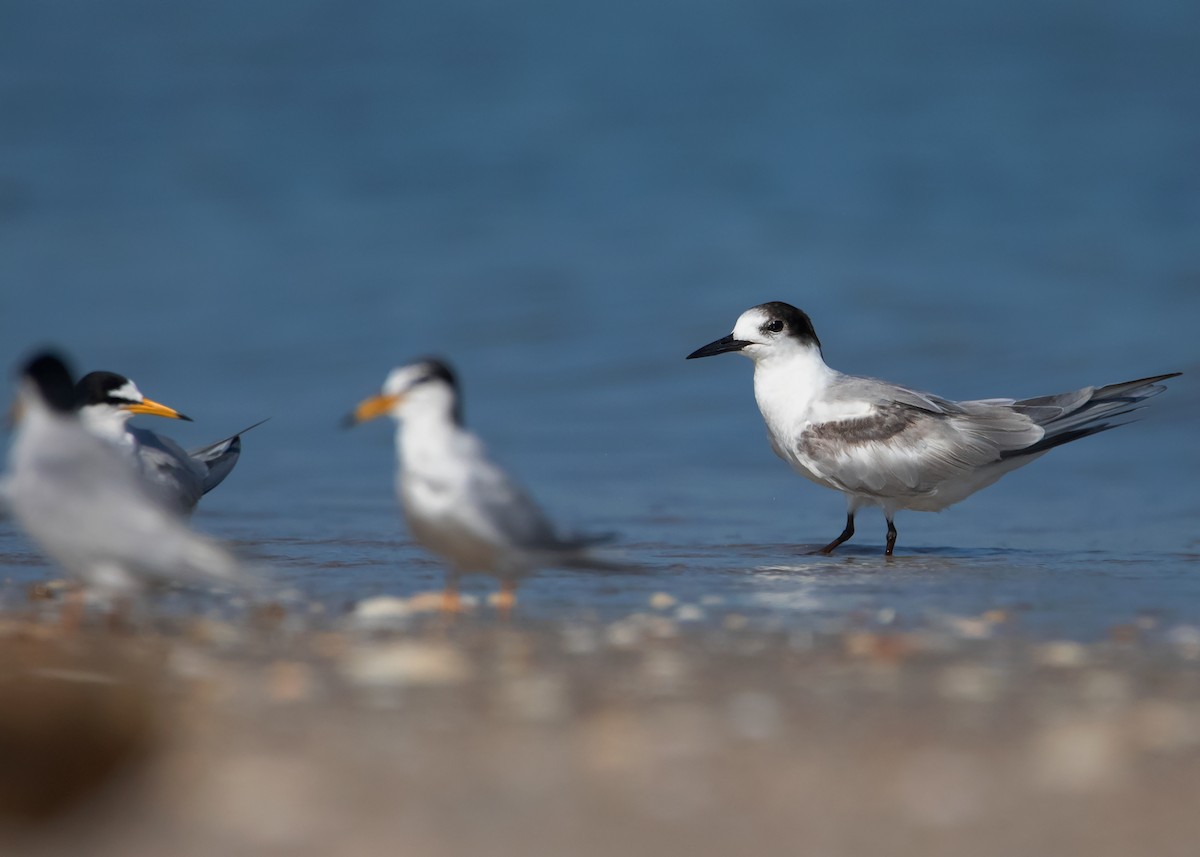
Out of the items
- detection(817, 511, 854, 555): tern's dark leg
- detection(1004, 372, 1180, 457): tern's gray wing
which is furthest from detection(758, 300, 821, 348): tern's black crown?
detection(1004, 372, 1180, 457): tern's gray wing

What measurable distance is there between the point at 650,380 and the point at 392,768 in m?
9.40

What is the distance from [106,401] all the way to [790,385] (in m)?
2.94

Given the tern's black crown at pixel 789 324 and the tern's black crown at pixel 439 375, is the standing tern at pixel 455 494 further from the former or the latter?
the tern's black crown at pixel 789 324

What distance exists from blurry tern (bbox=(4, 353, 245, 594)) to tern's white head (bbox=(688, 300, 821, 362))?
3444mm

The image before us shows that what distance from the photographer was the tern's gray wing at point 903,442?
6.64m

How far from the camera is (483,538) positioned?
163 inches

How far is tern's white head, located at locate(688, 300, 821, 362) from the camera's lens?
23.1 ft

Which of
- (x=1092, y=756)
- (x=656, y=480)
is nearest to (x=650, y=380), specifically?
(x=656, y=480)

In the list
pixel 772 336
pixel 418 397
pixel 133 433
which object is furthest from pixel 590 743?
pixel 772 336

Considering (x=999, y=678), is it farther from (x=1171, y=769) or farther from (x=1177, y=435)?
(x=1177, y=435)

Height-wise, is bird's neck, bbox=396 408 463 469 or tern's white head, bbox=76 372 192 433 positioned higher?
tern's white head, bbox=76 372 192 433

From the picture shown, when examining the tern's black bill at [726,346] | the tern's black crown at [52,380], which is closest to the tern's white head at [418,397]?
the tern's black crown at [52,380]

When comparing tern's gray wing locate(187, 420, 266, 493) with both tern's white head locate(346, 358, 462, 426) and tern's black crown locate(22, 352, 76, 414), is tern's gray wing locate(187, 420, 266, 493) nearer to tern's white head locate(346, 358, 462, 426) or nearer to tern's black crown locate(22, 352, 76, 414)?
tern's black crown locate(22, 352, 76, 414)

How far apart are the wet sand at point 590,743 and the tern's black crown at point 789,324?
9.68 ft
